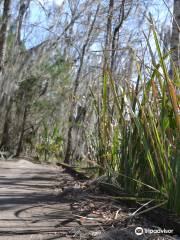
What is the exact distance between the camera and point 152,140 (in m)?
2.79

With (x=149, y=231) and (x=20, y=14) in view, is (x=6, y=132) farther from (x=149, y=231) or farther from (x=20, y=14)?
(x=149, y=231)

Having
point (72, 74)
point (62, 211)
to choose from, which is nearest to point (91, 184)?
point (62, 211)

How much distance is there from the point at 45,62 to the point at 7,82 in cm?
198

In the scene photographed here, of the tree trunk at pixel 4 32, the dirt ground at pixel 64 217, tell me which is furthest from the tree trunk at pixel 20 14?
the dirt ground at pixel 64 217

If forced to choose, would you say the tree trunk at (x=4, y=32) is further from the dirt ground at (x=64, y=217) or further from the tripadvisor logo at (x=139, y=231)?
the tripadvisor logo at (x=139, y=231)

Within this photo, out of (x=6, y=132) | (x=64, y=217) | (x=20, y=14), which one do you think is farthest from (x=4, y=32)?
(x=64, y=217)

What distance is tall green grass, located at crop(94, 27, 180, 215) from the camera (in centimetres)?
264

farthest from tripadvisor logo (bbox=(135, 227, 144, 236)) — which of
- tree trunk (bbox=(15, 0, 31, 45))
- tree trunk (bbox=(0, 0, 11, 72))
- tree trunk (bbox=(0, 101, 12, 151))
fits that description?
tree trunk (bbox=(15, 0, 31, 45))

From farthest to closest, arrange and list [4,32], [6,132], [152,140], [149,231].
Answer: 1. [6,132]
2. [4,32]
3. [152,140]
4. [149,231]

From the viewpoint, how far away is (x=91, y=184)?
420 centimetres

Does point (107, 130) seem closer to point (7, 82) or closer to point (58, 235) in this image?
point (58, 235)

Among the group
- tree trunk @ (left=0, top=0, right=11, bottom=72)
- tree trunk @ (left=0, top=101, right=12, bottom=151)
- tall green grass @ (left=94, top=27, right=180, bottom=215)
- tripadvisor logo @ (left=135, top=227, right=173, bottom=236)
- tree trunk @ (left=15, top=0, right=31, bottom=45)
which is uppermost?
tree trunk @ (left=15, top=0, right=31, bottom=45)

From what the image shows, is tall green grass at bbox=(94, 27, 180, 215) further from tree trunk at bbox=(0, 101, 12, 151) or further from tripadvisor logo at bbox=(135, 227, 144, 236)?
tree trunk at bbox=(0, 101, 12, 151)

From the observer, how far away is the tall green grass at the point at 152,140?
8.68 ft
